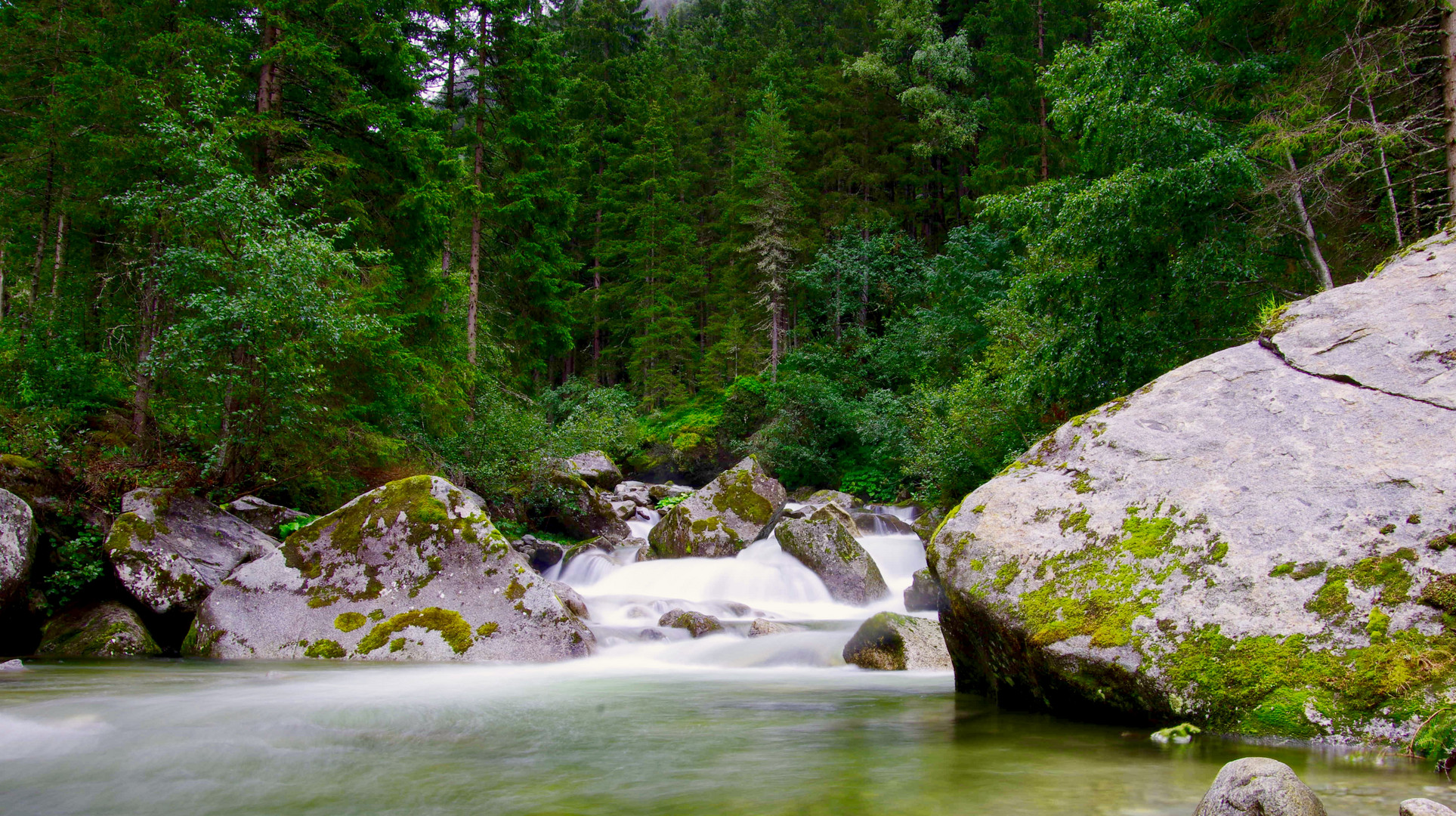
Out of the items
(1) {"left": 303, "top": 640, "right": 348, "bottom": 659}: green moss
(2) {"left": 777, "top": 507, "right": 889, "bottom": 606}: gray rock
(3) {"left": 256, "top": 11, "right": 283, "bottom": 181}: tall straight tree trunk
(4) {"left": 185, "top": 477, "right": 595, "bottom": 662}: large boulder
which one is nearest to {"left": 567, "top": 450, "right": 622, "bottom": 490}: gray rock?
(2) {"left": 777, "top": 507, "right": 889, "bottom": 606}: gray rock

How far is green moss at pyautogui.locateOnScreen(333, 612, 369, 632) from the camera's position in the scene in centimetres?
786

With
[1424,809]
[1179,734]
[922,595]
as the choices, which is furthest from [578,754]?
[922,595]

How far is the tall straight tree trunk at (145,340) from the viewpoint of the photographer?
32.6ft

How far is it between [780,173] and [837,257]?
3991mm

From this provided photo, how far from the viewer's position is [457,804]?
3406 millimetres

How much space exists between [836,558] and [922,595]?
2.01 metres

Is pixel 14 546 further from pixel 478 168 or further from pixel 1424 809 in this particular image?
pixel 478 168

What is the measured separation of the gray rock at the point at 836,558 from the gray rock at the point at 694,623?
3161 millimetres

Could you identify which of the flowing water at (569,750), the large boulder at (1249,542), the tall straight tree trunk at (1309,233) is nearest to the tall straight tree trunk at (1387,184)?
the tall straight tree trunk at (1309,233)

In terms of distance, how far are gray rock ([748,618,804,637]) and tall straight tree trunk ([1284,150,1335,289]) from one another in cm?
887

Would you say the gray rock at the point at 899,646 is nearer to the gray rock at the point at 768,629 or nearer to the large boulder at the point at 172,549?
the gray rock at the point at 768,629

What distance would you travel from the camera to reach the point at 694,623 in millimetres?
9547

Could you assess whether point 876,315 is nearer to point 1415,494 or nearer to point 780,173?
point 780,173

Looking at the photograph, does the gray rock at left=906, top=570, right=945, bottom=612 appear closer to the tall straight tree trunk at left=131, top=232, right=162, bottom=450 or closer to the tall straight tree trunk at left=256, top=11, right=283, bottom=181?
the tall straight tree trunk at left=131, top=232, right=162, bottom=450
